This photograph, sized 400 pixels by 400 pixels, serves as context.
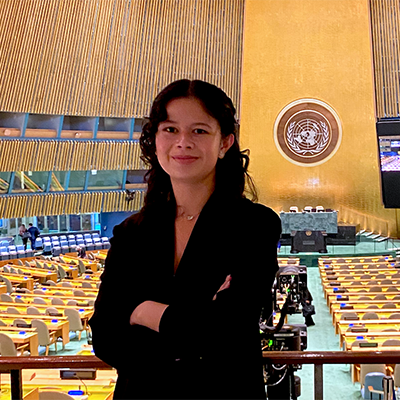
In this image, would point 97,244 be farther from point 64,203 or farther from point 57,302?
point 57,302

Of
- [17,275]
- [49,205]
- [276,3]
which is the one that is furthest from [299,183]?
[17,275]

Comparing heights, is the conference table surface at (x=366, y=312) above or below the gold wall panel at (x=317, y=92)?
below


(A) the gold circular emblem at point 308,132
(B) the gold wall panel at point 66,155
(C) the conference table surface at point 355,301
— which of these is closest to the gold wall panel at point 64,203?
(B) the gold wall panel at point 66,155

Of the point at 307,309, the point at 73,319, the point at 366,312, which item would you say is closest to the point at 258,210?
the point at 307,309

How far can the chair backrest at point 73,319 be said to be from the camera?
34.9 feet

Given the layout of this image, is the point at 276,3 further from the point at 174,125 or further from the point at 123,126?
the point at 174,125

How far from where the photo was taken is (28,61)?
19578 mm

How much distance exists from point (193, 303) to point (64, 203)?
2066 cm

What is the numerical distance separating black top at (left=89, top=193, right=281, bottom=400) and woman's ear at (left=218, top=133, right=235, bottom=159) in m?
0.14

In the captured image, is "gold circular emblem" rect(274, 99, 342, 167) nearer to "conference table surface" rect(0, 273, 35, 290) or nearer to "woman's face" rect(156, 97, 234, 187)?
"conference table surface" rect(0, 273, 35, 290)

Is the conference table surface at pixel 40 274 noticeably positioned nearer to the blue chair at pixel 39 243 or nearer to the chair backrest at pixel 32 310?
the chair backrest at pixel 32 310

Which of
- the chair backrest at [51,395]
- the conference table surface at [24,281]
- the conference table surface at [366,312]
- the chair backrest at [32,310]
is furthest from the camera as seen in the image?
the conference table surface at [24,281]

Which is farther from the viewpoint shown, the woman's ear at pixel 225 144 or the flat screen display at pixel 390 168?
the flat screen display at pixel 390 168

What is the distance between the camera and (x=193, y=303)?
5.49ft
